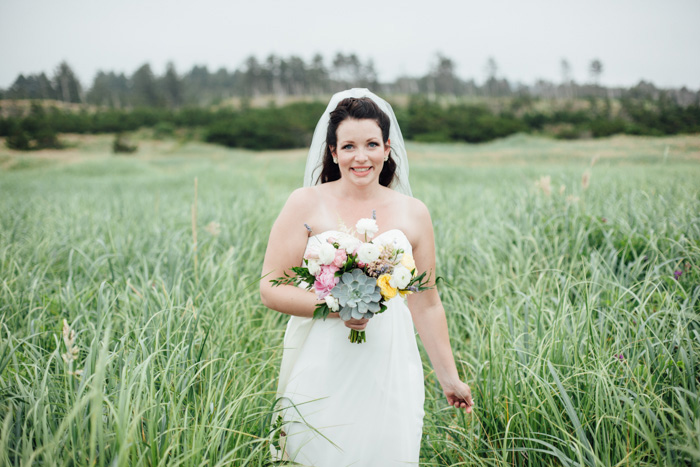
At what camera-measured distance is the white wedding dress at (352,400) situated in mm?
1641

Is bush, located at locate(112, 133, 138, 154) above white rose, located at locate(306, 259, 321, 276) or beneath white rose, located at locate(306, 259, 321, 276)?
above

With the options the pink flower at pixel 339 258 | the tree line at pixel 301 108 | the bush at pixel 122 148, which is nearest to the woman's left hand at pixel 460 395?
the pink flower at pixel 339 258

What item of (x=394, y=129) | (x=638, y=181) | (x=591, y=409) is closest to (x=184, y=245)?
(x=394, y=129)

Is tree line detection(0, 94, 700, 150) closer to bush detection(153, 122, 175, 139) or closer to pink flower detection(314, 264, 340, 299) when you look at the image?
bush detection(153, 122, 175, 139)

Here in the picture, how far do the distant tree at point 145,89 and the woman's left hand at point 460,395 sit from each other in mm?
57506

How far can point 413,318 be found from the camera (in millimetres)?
1922

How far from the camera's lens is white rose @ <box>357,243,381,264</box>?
4.25ft

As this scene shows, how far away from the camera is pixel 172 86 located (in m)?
54.0

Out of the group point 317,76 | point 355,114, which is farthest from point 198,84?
point 355,114

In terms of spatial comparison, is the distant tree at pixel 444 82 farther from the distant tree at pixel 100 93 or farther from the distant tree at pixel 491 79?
the distant tree at pixel 100 93

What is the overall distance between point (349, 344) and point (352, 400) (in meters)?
0.24

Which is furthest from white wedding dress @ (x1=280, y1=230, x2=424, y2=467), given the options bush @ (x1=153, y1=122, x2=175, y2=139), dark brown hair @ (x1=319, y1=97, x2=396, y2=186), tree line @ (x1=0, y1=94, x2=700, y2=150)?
bush @ (x1=153, y1=122, x2=175, y2=139)

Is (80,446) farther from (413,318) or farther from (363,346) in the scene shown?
(413,318)

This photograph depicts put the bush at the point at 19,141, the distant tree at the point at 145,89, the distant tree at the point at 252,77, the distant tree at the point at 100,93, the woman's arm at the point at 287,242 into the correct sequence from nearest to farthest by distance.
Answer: the woman's arm at the point at 287,242, the bush at the point at 19,141, the distant tree at the point at 145,89, the distant tree at the point at 100,93, the distant tree at the point at 252,77
